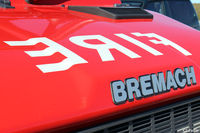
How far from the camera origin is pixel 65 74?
1.24 m

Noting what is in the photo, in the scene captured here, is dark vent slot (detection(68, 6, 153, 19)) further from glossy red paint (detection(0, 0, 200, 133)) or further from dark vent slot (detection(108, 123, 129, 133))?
dark vent slot (detection(108, 123, 129, 133))

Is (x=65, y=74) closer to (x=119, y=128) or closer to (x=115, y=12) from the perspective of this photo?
(x=119, y=128)

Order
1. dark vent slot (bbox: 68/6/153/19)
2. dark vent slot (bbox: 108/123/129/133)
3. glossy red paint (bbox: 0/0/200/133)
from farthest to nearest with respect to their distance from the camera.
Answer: dark vent slot (bbox: 68/6/153/19) → dark vent slot (bbox: 108/123/129/133) → glossy red paint (bbox: 0/0/200/133)

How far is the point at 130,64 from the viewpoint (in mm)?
1429

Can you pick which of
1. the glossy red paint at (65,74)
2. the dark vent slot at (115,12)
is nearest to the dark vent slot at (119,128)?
the glossy red paint at (65,74)

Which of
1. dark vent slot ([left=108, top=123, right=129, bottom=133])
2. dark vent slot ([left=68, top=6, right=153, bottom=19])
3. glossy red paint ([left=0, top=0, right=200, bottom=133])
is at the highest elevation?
dark vent slot ([left=68, top=6, right=153, bottom=19])

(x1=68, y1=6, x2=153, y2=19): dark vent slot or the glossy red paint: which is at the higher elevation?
(x1=68, y1=6, x2=153, y2=19): dark vent slot

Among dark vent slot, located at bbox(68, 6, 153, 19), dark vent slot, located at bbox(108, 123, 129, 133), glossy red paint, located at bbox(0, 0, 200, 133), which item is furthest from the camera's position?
dark vent slot, located at bbox(68, 6, 153, 19)

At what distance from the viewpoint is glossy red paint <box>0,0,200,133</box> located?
1102 mm

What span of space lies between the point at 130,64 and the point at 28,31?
48cm

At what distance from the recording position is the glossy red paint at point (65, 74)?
1102mm

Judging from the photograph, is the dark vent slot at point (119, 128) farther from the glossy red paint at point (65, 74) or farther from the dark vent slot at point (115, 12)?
the dark vent slot at point (115, 12)

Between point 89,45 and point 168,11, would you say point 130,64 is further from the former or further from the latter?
point 168,11

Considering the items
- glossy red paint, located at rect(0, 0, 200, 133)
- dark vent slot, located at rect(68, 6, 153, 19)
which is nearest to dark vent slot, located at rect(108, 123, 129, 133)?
glossy red paint, located at rect(0, 0, 200, 133)
